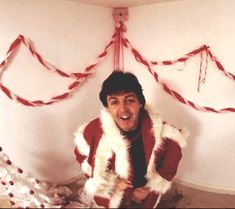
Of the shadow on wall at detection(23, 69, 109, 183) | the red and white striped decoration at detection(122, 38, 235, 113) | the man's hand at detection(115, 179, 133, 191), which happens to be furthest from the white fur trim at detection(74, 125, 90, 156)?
the red and white striped decoration at detection(122, 38, 235, 113)

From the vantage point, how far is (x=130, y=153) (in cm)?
182

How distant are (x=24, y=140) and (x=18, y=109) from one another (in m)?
0.22

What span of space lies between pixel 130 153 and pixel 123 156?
0.04 metres

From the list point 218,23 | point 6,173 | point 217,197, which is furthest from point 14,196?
point 218,23

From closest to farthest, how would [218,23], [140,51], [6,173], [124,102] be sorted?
[124,102] < [6,173] < [218,23] < [140,51]

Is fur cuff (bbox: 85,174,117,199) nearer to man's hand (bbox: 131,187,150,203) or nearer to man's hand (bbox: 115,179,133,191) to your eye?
man's hand (bbox: 115,179,133,191)

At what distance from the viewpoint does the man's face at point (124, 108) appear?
1735 millimetres

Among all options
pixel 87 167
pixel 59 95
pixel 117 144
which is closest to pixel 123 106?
pixel 117 144

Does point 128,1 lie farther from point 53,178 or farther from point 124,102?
point 53,178

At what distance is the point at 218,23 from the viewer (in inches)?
86.0

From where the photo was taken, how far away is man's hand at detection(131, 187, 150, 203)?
1.85m

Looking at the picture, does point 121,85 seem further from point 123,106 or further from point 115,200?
point 115,200

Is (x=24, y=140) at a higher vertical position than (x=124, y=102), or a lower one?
lower

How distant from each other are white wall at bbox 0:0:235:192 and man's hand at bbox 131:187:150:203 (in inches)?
27.8
